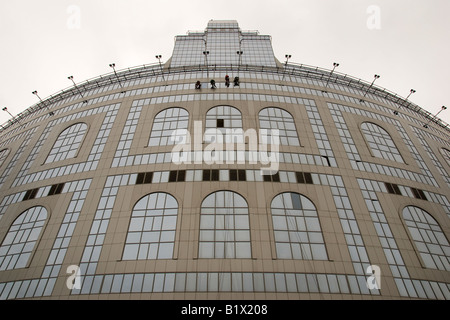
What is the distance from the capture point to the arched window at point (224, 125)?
37719 mm

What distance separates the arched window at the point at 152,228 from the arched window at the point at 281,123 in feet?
53.8

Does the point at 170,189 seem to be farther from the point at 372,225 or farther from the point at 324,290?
the point at 372,225

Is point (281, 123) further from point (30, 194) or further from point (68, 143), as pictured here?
point (30, 194)

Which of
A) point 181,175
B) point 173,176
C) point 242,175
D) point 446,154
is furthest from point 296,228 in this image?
point 446,154

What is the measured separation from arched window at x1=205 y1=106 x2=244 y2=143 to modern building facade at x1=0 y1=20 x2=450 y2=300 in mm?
283

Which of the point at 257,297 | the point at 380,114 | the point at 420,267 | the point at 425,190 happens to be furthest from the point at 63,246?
the point at 380,114

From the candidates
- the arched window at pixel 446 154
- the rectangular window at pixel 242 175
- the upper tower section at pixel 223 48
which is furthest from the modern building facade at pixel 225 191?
the upper tower section at pixel 223 48

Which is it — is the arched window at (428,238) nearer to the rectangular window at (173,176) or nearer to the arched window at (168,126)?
the rectangular window at (173,176)

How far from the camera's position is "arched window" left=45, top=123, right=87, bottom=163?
4008cm

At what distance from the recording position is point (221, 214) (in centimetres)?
3103

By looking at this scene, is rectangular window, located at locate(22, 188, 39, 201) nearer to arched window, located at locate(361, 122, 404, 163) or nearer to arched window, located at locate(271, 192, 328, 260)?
arched window, located at locate(271, 192, 328, 260)

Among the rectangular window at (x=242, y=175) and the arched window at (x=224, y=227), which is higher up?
the rectangular window at (x=242, y=175)

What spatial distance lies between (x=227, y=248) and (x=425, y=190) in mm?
29160

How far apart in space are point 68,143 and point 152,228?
72.7 feet
